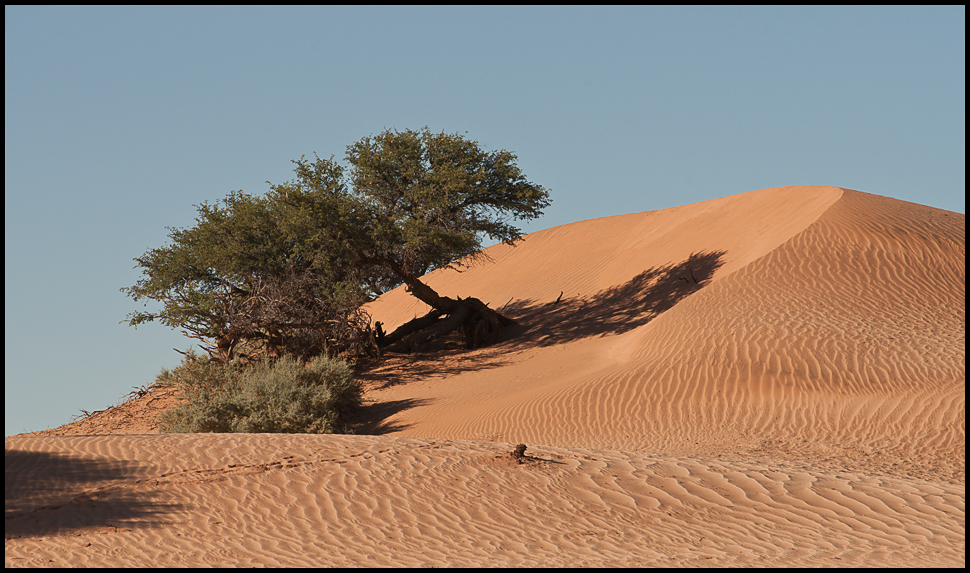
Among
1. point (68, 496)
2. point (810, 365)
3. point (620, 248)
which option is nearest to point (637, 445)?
point (810, 365)

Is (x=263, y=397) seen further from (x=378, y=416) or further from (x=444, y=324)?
(x=444, y=324)

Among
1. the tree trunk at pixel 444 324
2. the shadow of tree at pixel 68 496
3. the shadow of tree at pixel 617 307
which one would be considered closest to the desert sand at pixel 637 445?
the shadow of tree at pixel 68 496

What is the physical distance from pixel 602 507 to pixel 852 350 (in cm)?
1073

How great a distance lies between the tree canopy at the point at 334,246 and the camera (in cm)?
2144

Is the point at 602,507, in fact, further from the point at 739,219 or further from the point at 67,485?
the point at 739,219

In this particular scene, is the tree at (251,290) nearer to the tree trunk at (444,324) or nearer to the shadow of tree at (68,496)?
the tree trunk at (444,324)

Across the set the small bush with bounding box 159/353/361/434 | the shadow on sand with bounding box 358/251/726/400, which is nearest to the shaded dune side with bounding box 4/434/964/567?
the small bush with bounding box 159/353/361/434

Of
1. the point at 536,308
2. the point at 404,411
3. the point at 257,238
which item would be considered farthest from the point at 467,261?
the point at 404,411

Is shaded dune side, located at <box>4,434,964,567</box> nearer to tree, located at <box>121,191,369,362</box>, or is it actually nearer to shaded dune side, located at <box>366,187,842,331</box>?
tree, located at <box>121,191,369,362</box>

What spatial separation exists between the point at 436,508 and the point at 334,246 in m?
15.3

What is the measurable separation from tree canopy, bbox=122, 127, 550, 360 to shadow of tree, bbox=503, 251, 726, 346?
76.1 inches

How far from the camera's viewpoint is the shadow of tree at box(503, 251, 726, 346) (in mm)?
24125

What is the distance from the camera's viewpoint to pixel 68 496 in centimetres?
785

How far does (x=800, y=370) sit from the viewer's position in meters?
15.9
